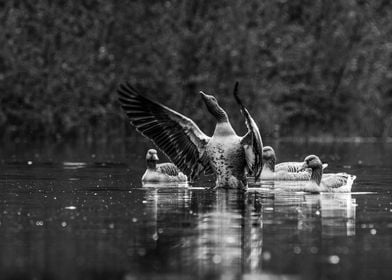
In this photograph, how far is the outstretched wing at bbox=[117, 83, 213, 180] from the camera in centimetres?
1747

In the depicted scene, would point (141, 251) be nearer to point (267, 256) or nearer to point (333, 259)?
point (267, 256)

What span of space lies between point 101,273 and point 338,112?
4166 centimetres

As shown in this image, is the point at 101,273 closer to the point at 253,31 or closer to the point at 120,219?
the point at 120,219

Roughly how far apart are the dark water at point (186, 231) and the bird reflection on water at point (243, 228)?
0.04 ft

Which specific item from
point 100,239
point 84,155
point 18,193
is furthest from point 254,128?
point 84,155

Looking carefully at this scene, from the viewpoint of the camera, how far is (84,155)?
97.0 ft

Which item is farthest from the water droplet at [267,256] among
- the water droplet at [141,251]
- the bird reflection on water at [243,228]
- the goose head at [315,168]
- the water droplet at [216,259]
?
the goose head at [315,168]

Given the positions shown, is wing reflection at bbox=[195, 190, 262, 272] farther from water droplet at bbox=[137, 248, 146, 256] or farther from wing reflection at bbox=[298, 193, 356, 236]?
wing reflection at bbox=[298, 193, 356, 236]

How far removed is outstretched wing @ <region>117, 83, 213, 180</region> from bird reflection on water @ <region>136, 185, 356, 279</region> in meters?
0.74

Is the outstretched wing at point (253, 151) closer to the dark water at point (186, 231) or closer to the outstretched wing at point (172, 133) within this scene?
the dark water at point (186, 231)

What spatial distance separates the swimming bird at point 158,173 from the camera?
1981 centimetres

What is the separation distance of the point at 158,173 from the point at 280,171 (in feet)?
9.85

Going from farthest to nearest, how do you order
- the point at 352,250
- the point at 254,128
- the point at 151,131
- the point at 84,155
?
the point at 84,155 < the point at 151,131 < the point at 254,128 < the point at 352,250

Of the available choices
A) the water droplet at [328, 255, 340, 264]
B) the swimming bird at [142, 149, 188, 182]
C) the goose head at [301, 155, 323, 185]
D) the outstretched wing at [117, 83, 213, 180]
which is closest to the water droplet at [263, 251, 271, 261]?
the water droplet at [328, 255, 340, 264]
